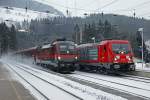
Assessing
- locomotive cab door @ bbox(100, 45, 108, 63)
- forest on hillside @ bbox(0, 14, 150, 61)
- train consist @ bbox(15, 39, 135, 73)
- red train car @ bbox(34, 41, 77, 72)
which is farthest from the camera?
forest on hillside @ bbox(0, 14, 150, 61)

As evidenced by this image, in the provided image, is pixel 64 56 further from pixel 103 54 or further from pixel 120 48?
pixel 120 48

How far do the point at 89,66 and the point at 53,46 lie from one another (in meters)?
4.15

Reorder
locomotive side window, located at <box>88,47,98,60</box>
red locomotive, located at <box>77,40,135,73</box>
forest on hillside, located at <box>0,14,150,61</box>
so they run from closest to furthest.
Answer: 1. red locomotive, located at <box>77,40,135,73</box>
2. locomotive side window, located at <box>88,47,98,60</box>
3. forest on hillside, located at <box>0,14,150,61</box>

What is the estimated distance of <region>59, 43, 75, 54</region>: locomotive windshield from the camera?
3462 cm

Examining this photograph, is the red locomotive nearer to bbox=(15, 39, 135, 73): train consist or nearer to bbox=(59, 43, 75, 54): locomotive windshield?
bbox=(15, 39, 135, 73): train consist

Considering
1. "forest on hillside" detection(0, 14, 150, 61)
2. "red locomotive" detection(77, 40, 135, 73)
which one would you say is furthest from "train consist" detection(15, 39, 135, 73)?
"forest on hillside" detection(0, 14, 150, 61)

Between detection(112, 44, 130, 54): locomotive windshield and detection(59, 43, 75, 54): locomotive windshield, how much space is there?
5.85 metres

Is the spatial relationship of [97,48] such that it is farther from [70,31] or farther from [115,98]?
[70,31]

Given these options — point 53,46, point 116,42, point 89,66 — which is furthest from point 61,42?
point 116,42

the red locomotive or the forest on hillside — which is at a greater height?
the forest on hillside

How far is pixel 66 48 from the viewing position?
34.9 meters

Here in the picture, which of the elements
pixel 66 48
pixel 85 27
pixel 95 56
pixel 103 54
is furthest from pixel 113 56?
pixel 85 27

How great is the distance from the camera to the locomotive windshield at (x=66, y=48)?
114 ft

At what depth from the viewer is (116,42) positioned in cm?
3041
